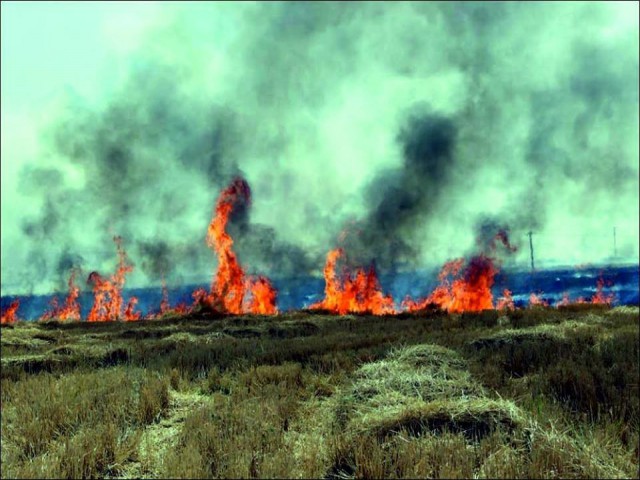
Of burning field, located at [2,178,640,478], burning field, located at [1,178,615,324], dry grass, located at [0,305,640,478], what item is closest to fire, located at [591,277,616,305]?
burning field, located at [1,178,615,324]

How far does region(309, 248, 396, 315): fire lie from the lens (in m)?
30.2

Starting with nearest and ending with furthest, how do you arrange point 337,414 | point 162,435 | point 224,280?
1. point 162,435
2. point 337,414
3. point 224,280

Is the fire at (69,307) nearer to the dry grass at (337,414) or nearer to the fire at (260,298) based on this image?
the fire at (260,298)

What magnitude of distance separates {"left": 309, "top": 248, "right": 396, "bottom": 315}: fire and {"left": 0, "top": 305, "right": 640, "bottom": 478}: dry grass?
18.4 meters

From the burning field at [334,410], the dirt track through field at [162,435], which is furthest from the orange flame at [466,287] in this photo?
the dirt track through field at [162,435]

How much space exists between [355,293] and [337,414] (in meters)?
24.1

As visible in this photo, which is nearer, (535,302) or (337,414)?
(337,414)

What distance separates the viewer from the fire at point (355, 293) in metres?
30.2

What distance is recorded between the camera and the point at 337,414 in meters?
6.66

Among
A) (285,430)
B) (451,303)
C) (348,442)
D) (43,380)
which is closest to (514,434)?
(348,442)

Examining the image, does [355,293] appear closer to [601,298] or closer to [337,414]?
[601,298]

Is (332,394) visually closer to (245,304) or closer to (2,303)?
(245,304)

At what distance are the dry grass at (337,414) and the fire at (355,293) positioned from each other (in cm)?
1840

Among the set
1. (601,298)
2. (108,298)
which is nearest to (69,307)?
(108,298)
